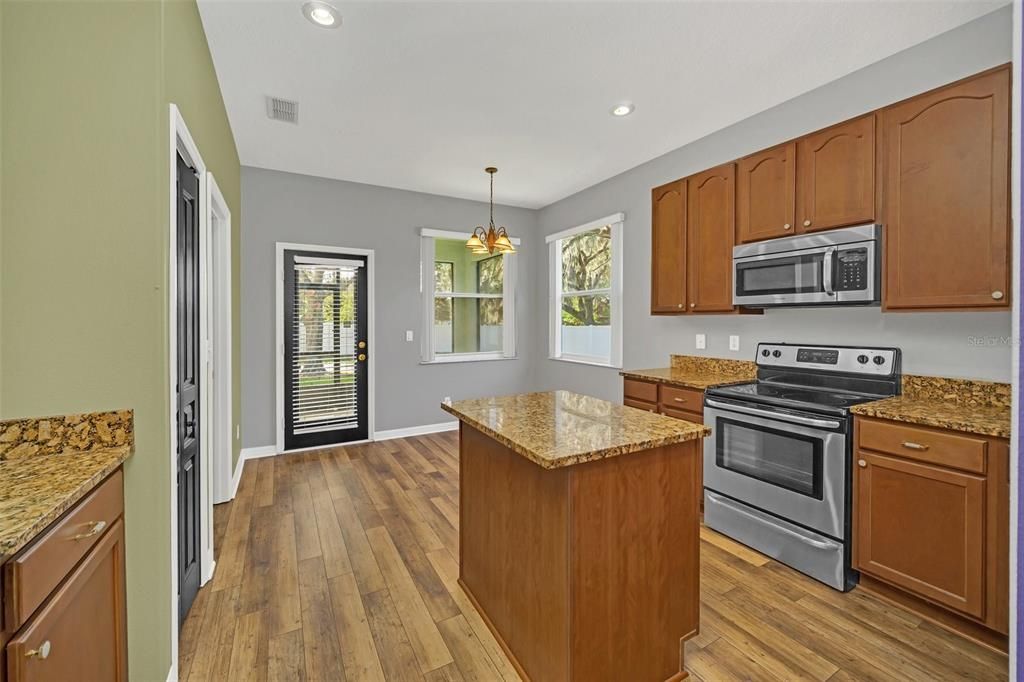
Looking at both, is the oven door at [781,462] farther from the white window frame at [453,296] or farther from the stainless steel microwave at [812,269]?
the white window frame at [453,296]

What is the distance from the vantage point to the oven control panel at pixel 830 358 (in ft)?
8.54

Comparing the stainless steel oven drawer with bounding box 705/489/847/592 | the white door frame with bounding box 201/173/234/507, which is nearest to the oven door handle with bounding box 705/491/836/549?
the stainless steel oven drawer with bounding box 705/489/847/592

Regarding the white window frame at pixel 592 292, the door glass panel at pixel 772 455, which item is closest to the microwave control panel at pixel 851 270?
the door glass panel at pixel 772 455

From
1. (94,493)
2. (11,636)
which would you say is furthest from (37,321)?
(11,636)

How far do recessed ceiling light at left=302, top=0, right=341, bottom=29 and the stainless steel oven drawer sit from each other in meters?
3.40

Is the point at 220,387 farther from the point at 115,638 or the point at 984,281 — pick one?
the point at 984,281

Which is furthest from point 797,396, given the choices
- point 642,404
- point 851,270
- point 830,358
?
point 642,404

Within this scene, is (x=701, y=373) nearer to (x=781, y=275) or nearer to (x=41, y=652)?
(x=781, y=275)

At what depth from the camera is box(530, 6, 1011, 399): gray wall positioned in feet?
7.43

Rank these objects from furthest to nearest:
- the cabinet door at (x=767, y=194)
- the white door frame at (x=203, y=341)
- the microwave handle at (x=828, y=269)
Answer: the cabinet door at (x=767, y=194) → the microwave handle at (x=828, y=269) → the white door frame at (x=203, y=341)

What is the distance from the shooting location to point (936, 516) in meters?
1.98

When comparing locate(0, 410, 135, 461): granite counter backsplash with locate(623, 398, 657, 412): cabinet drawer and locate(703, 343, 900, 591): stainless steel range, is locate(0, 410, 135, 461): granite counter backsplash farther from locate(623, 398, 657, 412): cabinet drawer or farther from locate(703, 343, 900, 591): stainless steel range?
locate(703, 343, 900, 591): stainless steel range

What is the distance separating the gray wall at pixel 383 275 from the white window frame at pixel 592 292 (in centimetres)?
43

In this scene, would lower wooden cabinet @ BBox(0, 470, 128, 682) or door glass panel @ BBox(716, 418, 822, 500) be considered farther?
door glass panel @ BBox(716, 418, 822, 500)
